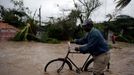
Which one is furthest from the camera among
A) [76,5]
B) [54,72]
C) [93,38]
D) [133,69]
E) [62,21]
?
[76,5]

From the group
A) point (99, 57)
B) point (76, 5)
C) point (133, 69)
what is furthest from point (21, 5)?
point (99, 57)

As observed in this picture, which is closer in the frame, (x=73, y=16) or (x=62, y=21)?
(x=62, y=21)

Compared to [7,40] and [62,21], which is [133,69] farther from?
[62,21]

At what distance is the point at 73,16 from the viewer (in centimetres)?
3166

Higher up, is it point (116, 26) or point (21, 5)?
point (21, 5)

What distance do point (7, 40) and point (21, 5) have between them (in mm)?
9577

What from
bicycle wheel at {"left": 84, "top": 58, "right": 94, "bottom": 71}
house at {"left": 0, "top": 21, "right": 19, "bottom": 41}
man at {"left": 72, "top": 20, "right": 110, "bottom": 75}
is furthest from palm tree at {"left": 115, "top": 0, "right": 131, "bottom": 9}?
house at {"left": 0, "top": 21, "right": 19, "bottom": 41}

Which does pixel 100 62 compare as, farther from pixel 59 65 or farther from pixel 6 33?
pixel 6 33

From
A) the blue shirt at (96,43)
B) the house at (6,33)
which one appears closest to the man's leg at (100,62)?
the blue shirt at (96,43)

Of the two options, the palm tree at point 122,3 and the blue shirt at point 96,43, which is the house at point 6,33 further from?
the blue shirt at point 96,43

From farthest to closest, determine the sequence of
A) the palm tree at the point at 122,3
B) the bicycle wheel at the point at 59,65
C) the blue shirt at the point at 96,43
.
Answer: the palm tree at the point at 122,3, the bicycle wheel at the point at 59,65, the blue shirt at the point at 96,43

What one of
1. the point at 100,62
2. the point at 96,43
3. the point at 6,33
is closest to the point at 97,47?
the point at 96,43

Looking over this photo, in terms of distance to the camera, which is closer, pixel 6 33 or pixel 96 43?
pixel 96 43

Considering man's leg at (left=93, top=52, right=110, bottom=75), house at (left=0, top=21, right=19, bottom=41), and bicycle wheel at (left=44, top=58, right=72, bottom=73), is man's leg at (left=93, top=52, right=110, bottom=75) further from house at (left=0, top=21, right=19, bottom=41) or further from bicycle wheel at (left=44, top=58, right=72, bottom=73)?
house at (left=0, top=21, right=19, bottom=41)
